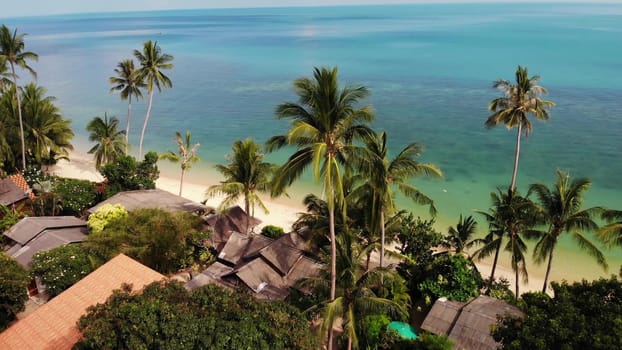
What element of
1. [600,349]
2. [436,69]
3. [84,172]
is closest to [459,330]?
[600,349]

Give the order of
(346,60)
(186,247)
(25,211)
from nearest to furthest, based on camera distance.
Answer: (186,247) < (25,211) < (346,60)

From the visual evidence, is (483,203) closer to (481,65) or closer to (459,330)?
(459,330)

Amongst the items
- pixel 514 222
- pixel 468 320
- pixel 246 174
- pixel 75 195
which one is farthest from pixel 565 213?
pixel 75 195

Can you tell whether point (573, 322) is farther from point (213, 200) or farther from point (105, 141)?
point (105, 141)

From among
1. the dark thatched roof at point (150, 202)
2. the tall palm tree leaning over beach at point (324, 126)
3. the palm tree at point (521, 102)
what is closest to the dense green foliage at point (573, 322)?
the tall palm tree leaning over beach at point (324, 126)

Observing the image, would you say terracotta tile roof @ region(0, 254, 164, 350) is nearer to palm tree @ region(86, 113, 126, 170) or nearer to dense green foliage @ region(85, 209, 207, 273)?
dense green foliage @ region(85, 209, 207, 273)

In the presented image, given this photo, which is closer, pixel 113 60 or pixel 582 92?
pixel 582 92

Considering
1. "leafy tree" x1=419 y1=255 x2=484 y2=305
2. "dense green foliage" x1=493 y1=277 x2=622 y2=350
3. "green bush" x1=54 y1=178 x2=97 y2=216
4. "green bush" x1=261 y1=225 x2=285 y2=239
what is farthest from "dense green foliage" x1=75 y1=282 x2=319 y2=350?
"green bush" x1=54 y1=178 x2=97 y2=216
